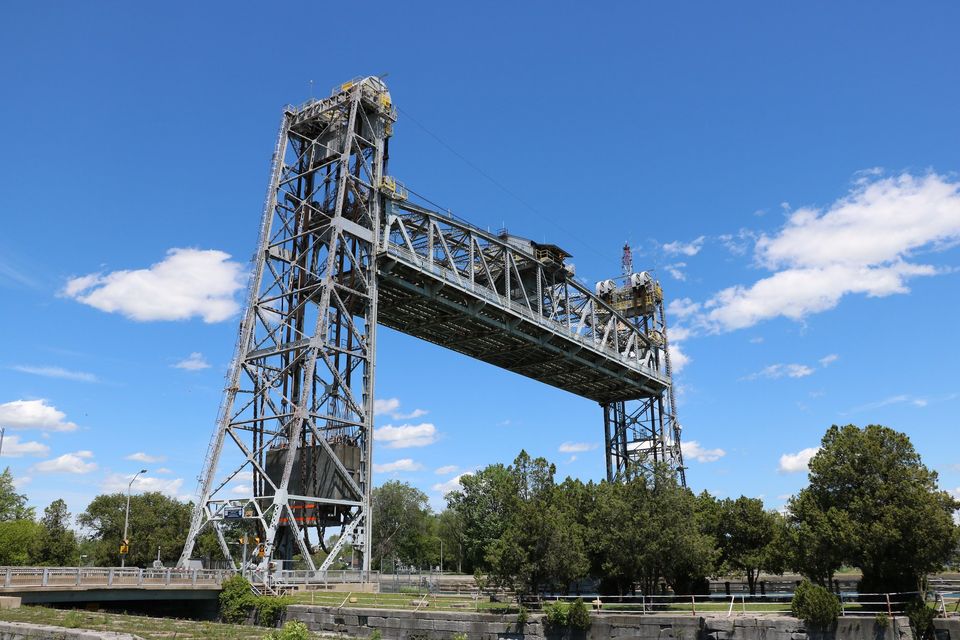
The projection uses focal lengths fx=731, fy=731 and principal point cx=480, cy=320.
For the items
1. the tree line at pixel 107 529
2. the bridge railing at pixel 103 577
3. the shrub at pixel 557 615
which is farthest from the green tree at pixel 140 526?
the shrub at pixel 557 615

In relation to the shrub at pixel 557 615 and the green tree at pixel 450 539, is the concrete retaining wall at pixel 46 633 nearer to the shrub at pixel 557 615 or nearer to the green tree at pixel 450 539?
the shrub at pixel 557 615

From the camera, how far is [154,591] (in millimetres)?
32062

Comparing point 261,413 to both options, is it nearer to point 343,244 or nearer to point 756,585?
point 343,244

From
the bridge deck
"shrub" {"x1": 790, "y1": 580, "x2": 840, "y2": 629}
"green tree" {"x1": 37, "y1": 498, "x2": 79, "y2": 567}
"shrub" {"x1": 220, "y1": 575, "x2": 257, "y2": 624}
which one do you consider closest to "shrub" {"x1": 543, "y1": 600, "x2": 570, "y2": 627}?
"shrub" {"x1": 790, "y1": 580, "x2": 840, "y2": 629}

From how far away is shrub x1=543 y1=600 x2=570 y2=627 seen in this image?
29.1 meters

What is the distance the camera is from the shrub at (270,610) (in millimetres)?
32438

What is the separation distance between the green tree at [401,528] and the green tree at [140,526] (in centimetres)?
2562

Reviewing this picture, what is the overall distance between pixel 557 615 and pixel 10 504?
2882 inches

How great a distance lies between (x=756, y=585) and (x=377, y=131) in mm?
42972

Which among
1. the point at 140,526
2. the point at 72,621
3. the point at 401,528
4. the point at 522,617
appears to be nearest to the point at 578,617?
the point at 522,617

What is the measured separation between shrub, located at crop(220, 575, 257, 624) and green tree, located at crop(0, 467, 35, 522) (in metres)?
56.7

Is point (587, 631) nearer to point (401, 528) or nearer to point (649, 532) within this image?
point (649, 532)

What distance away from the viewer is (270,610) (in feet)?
107

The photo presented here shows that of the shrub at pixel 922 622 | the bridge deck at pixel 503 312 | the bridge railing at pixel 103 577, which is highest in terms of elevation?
the bridge deck at pixel 503 312
